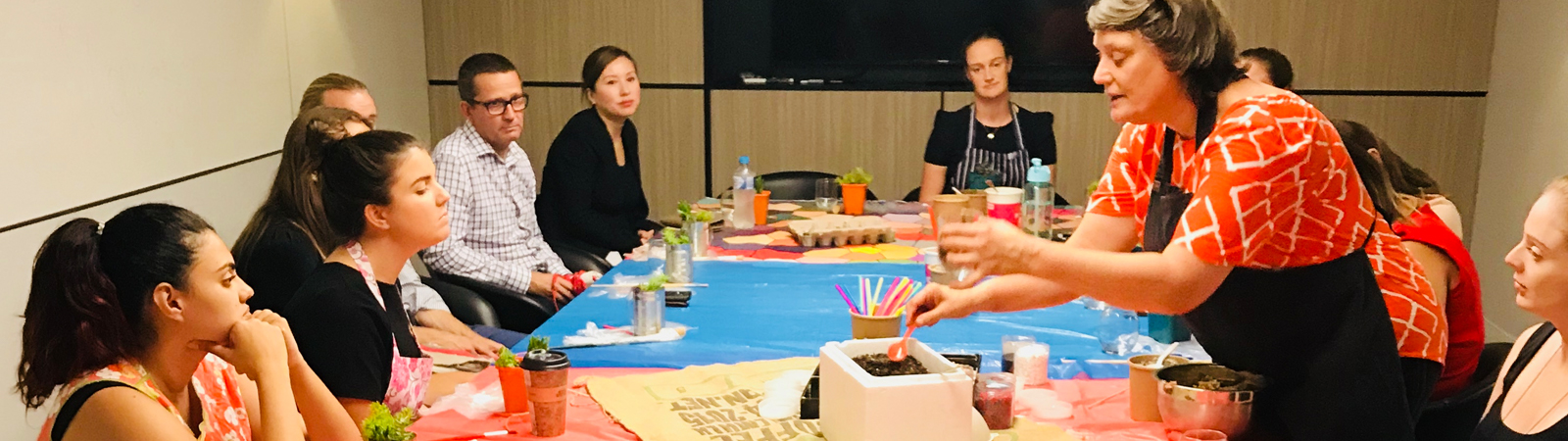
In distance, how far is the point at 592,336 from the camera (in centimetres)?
239

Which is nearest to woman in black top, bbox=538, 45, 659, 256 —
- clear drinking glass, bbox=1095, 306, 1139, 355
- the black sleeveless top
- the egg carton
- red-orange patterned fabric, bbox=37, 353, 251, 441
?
the egg carton

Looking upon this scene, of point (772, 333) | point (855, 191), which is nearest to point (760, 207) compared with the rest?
point (855, 191)

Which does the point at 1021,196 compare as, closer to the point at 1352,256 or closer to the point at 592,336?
the point at 592,336

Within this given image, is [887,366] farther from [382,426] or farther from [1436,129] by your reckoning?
[1436,129]

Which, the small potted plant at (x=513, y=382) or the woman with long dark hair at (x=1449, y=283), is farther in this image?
the woman with long dark hair at (x=1449, y=283)

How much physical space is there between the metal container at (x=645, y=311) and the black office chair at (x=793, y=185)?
2400mm

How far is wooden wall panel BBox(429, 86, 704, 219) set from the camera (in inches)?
242

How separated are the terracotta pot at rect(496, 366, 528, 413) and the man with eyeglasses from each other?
1.77 meters

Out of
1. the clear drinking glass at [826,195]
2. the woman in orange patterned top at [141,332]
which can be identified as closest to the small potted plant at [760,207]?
the clear drinking glass at [826,195]

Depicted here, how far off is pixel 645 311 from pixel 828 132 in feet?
12.5

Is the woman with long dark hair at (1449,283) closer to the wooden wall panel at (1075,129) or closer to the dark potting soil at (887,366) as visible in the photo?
the dark potting soil at (887,366)

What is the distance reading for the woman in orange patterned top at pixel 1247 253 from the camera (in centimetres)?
159

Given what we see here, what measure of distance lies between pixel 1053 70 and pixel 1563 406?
457cm

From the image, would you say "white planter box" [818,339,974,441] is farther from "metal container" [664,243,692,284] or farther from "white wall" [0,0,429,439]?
"white wall" [0,0,429,439]
